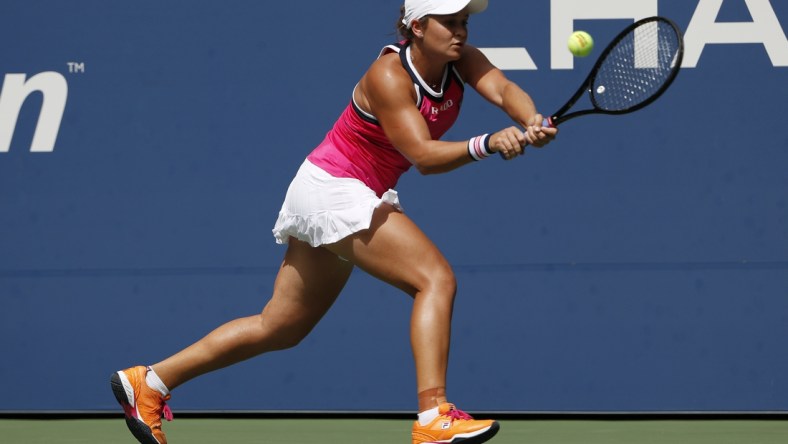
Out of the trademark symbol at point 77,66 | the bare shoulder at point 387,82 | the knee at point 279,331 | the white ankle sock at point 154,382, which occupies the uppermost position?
the trademark symbol at point 77,66

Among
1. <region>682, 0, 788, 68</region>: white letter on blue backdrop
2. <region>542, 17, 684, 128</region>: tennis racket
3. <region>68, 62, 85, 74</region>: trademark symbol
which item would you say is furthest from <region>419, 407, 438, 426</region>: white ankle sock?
<region>68, 62, 85, 74</region>: trademark symbol

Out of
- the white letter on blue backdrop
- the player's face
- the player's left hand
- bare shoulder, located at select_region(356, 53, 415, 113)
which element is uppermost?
the white letter on blue backdrop

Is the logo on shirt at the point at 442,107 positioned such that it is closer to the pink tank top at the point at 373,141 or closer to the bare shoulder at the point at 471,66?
the pink tank top at the point at 373,141

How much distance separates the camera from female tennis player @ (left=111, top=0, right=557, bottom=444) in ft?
10.9

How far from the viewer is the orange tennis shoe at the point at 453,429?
3238mm

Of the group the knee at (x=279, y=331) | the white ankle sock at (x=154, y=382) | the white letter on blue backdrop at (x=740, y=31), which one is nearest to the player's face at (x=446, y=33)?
the knee at (x=279, y=331)

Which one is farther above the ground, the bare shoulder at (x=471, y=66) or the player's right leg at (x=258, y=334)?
the bare shoulder at (x=471, y=66)

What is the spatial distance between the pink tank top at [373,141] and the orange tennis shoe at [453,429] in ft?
2.45

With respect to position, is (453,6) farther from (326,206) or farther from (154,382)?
(154,382)

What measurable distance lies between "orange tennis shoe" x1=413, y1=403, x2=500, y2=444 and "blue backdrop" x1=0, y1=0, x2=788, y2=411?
5.35 feet

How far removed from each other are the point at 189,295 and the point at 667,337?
1.86 metres

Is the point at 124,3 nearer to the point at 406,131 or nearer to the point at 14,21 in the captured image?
the point at 14,21

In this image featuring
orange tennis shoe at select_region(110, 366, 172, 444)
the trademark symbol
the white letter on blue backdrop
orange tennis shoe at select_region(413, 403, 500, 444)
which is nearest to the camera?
orange tennis shoe at select_region(413, 403, 500, 444)

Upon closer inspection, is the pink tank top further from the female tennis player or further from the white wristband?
the white wristband
